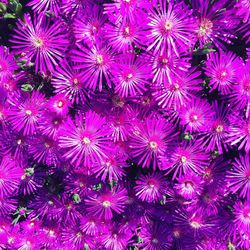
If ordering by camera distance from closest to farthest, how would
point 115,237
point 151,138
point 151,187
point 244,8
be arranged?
point 244,8 → point 151,138 → point 151,187 → point 115,237

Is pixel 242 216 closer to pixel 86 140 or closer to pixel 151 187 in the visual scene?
pixel 151 187

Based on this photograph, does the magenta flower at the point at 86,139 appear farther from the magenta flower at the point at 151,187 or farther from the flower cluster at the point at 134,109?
the magenta flower at the point at 151,187

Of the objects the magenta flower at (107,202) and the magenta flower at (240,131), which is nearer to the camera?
the magenta flower at (240,131)

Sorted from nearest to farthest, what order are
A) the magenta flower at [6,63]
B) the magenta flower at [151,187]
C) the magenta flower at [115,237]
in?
1. the magenta flower at [6,63]
2. the magenta flower at [151,187]
3. the magenta flower at [115,237]

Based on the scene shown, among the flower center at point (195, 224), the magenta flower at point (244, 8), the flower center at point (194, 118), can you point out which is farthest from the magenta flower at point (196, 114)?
the flower center at point (195, 224)

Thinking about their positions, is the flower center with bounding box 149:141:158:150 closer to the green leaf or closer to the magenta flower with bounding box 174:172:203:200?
the magenta flower with bounding box 174:172:203:200

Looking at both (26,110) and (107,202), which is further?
(107,202)

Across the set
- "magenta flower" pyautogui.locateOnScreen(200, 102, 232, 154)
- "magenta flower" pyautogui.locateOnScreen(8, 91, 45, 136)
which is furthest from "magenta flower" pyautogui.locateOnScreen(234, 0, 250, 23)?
"magenta flower" pyautogui.locateOnScreen(8, 91, 45, 136)

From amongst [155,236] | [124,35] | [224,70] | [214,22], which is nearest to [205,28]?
[214,22]
